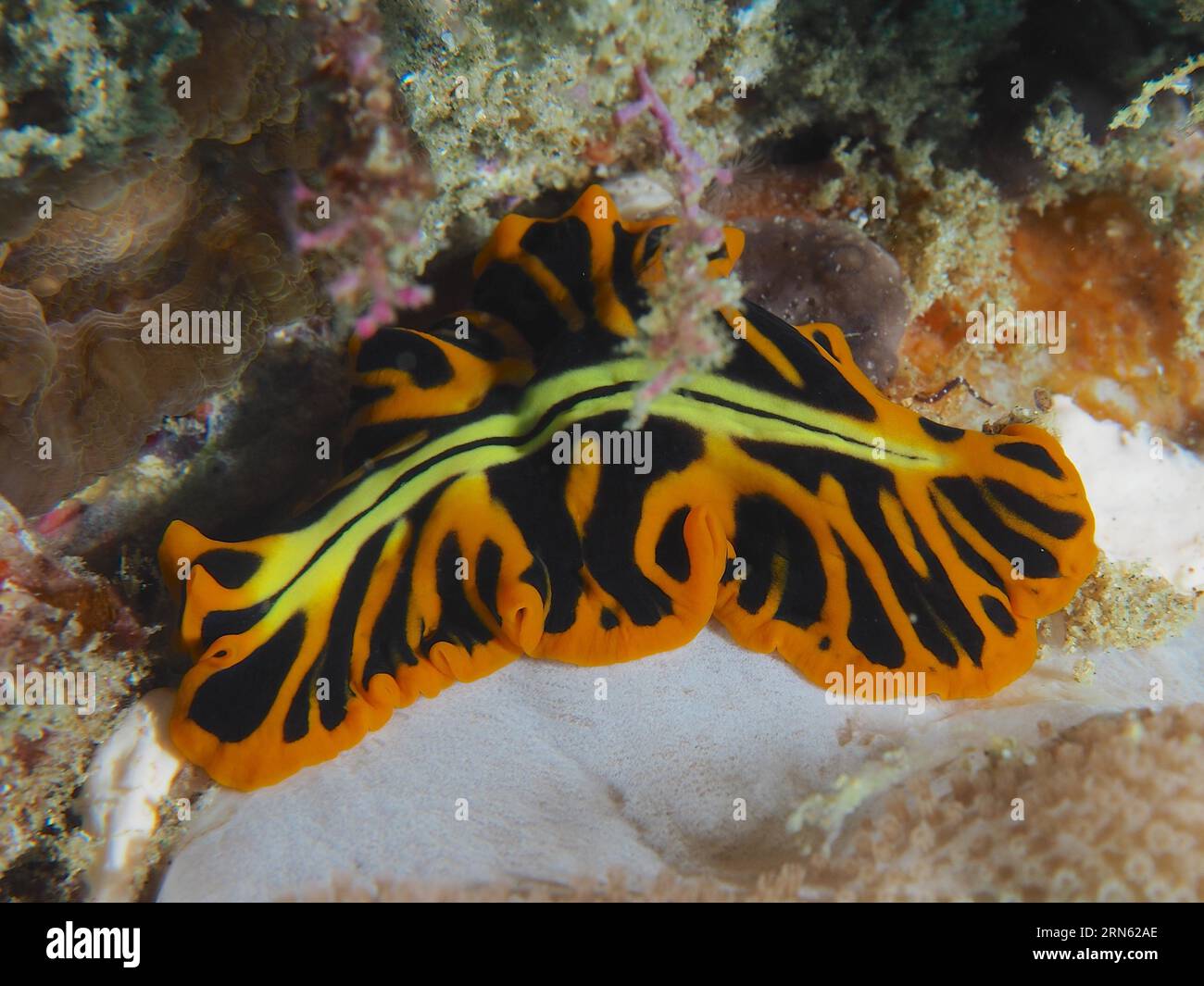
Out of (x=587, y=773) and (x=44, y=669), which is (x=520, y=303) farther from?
(x=44, y=669)

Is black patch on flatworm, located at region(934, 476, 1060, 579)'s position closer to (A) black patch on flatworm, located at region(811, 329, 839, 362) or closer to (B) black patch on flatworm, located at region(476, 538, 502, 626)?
(A) black patch on flatworm, located at region(811, 329, 839, 362)

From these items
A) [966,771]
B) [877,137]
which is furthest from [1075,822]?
[877,137]

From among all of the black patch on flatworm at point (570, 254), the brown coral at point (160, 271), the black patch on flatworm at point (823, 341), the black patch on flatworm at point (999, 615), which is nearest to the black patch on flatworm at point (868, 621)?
the black patch on flatworm at point (999, 615)

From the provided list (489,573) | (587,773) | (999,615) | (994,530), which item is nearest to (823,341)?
(994,530)

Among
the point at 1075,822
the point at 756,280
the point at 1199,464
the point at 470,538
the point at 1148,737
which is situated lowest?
the point at 1075,822

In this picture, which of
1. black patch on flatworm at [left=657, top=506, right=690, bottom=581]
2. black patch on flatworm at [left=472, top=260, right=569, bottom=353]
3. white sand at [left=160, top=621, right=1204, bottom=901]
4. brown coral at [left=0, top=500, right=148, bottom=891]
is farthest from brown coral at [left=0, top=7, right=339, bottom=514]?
black patch on flatworm at [left=657, top=506, right=690, bottom=581]

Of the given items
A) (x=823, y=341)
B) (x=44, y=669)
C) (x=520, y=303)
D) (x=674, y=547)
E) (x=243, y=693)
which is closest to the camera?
(x=44, y=669)

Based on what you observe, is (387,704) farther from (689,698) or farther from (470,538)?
(689,698)

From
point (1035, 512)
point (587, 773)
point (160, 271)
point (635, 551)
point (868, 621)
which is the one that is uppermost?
point (160, 271)
